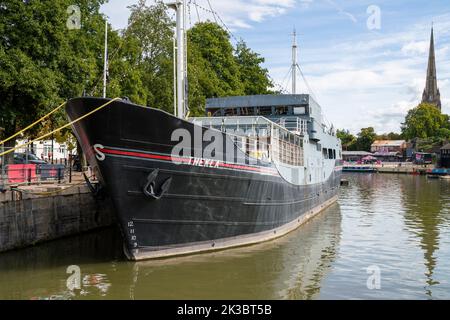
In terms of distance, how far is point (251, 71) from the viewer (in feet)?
163

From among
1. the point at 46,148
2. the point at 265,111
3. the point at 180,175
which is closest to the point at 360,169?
the point at 46,148

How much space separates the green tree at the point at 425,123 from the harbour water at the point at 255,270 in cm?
9150

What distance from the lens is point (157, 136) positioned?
1202 cm

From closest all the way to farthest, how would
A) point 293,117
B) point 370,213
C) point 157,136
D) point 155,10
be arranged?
1. point 157,136
2. point 293,117
3. point 370,213
4. point 155,10

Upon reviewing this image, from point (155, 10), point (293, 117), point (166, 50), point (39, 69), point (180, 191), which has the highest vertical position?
point (155, 10)

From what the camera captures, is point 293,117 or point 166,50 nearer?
point 293,117

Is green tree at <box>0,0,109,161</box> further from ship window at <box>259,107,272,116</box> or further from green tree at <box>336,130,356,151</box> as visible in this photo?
green tree at <box>336,130,356,151</box>

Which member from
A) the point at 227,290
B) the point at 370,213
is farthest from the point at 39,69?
the point at 370,213

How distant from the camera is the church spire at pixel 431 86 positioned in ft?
458

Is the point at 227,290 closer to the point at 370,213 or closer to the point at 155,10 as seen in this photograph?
the point at 370,213

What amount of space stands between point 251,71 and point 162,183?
38868mm

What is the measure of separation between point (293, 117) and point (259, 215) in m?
7.25

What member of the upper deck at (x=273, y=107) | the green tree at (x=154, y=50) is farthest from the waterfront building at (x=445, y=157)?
the upper deck at (x=273, y=107)

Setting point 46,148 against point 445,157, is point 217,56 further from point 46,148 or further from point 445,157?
point 445,157
